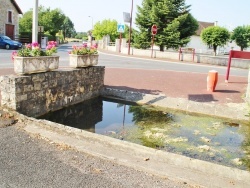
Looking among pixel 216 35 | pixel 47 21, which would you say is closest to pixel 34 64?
pixel 216 35

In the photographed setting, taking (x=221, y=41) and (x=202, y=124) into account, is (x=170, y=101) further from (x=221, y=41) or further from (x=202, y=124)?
(x=221, y=41)

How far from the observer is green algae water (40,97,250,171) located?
546cm

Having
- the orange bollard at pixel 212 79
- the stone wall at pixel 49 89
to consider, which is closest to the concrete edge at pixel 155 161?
the stone wall at pixel 49 89

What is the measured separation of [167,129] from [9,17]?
1407 inches

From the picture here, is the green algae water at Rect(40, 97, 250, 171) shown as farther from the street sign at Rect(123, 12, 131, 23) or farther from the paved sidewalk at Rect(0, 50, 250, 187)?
the street sign at Rect(123, 12, 131, 23)

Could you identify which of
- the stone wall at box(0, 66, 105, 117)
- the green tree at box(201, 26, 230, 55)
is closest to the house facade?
the green tree at box(201, 26, 230, 55)

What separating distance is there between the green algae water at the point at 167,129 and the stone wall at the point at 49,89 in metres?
0.28

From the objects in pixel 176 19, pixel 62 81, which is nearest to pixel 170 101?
pixel 62 81

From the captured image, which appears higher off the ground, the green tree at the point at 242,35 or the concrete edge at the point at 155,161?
the green tree at the point at 242,35

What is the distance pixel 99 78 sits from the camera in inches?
389

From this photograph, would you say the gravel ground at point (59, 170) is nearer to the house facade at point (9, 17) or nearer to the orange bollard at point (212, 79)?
the orange bollard at point (212, 79)

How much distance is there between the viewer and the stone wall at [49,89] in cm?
621

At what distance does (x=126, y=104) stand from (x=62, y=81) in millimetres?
2280

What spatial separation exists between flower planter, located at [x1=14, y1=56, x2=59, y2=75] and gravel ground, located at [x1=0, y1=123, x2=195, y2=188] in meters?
2.27
